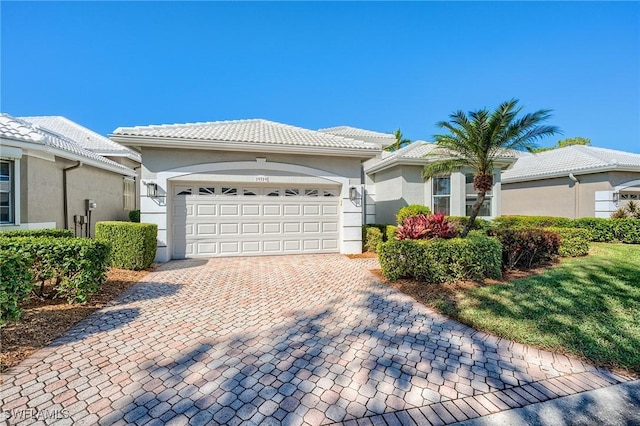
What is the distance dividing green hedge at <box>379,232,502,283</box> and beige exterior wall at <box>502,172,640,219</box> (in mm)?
12261

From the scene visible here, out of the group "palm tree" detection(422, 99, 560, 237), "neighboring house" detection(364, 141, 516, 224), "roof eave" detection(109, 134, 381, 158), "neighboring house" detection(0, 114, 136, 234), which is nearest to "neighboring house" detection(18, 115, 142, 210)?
"neighboring house" detection(0, 114, 136, 234)

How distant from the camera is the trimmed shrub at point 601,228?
12047 mm

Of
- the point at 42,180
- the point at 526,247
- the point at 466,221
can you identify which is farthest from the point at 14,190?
the point at 466,221

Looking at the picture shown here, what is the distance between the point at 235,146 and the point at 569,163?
1822 cm

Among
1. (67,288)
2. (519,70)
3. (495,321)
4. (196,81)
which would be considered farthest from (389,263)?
(196,81)

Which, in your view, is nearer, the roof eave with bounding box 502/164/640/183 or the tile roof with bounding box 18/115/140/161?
the roof eave with bounding box 502/164/640/183

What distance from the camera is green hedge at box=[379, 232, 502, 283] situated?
6.32m

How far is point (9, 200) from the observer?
768cm

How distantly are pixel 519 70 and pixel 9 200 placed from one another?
57.0 ft

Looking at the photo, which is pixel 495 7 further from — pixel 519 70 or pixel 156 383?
pixel 156 383

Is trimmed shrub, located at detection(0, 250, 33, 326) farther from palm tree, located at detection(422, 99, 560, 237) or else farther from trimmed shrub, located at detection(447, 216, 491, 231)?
trimmed shrub, located at detection(447, 216, 491, 231)

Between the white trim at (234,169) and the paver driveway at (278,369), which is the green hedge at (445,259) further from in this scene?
the white trim at (234,169)

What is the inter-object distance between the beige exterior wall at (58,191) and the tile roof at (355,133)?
42.1 ft

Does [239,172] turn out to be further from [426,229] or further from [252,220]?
[426,229]
